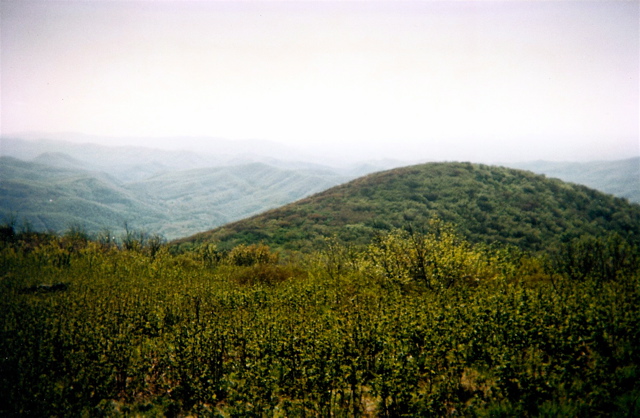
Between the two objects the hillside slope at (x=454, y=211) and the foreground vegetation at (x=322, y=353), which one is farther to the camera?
the hillside slope at (x=454, y=211)

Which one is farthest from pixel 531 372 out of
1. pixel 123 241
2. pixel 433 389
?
pixel 123 241

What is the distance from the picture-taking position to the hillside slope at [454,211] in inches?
2144

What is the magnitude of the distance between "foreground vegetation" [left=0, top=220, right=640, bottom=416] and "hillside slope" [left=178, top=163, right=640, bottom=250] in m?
32.8

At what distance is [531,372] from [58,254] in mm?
22118

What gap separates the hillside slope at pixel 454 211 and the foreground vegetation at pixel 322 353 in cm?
3284

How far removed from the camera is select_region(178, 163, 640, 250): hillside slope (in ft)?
179

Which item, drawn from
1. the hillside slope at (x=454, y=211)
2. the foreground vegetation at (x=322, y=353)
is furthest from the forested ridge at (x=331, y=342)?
the hillside slope at (x=454, y=211)

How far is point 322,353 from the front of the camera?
7.28 m

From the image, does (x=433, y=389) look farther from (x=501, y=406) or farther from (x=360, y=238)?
(x=360, y=238)

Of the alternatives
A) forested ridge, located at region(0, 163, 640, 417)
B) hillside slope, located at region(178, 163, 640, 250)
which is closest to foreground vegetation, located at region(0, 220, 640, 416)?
forested ridge, located at region(0, 163, 640, 417)

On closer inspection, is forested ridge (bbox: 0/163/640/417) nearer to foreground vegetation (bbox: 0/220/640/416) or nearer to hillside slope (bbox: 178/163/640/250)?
foreground vegetation (bbox: 0/220/640/416)

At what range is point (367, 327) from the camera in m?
8.38

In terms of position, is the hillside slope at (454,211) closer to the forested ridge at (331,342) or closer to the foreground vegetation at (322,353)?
the forested ridge at (331,342)

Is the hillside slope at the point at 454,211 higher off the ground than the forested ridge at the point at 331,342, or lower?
lower
